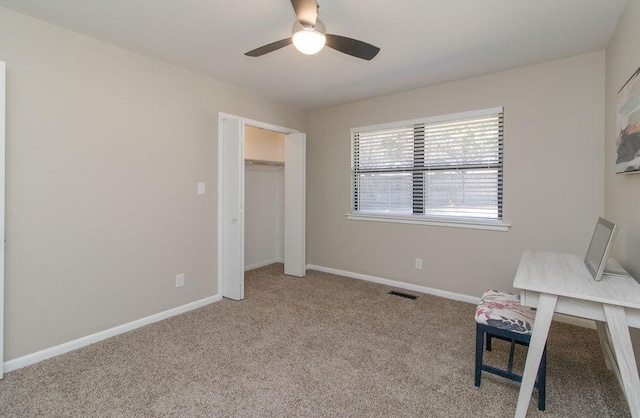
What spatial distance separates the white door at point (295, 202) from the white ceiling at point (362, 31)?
122 cm

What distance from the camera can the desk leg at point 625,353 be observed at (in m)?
1.42

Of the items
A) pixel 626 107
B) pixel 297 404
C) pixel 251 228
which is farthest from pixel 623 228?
pixel 251 228

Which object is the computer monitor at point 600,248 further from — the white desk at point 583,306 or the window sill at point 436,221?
the window sill at point 436,221

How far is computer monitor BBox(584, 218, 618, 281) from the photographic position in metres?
1.62

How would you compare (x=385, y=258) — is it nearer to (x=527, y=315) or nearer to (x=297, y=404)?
(x=527, y=315)

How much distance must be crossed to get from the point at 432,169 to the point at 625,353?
250 centimetres

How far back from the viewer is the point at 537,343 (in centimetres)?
160

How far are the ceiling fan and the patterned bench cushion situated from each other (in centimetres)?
177

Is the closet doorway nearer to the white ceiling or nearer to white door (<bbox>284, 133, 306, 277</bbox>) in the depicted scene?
white door (<bbox>284, 133, 306, 277</bbox>)

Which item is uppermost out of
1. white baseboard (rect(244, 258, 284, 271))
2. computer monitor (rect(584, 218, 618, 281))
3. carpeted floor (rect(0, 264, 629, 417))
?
computer monitor (rect(584, 218, 618, 281))

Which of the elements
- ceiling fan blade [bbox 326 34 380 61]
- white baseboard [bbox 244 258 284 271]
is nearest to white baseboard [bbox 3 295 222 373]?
white baseboard [bbox 244 258 284 271]

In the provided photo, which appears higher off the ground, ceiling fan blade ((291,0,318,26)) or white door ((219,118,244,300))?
ceiling fan blade ((291,0,318,26))

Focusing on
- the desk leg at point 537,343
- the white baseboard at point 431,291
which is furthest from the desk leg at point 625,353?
the white baseboard at point 431,291

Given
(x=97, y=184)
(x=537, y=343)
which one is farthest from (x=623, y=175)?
(x=97, y=184)
